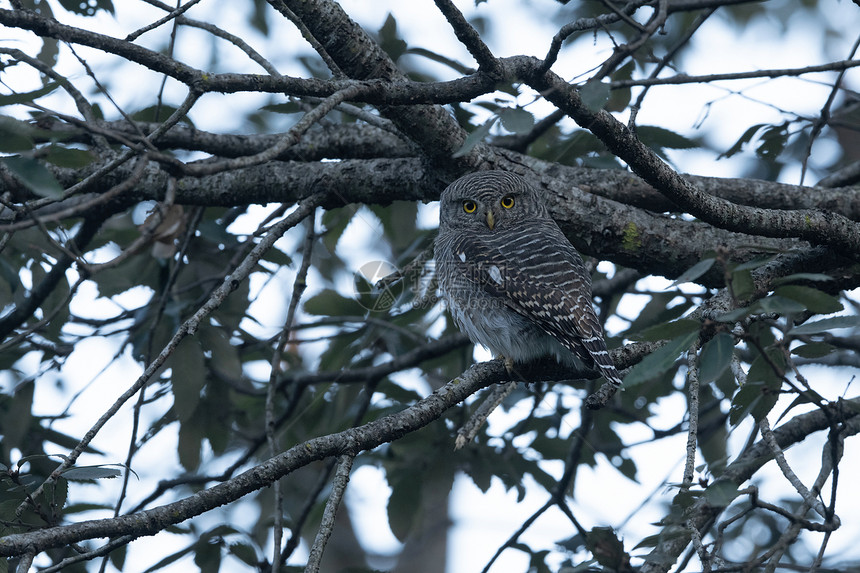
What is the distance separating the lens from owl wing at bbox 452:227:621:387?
319 centimetres

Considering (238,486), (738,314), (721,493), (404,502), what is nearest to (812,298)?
(738,314)

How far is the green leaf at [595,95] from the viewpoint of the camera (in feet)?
6.35

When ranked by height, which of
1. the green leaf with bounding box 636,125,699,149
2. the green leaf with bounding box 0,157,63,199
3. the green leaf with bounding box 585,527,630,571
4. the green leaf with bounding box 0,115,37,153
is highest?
the green leaf with bounding box 636,125,699,149

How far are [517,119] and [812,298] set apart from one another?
33.4 inches

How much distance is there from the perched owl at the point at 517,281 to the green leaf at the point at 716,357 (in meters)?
1.07

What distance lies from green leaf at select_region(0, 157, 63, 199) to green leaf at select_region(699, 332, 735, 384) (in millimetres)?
1588

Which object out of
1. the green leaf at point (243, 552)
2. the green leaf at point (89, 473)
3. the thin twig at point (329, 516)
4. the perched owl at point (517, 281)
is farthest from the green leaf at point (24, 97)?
the green leaf at point (243, 552)

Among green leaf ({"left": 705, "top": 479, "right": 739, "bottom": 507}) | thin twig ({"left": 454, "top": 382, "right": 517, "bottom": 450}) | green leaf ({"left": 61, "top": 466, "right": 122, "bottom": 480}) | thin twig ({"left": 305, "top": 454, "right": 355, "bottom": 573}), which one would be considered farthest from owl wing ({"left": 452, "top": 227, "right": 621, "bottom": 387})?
green leaf ({"left": 61, "top": 466, "right": 122, "bottom": 480})

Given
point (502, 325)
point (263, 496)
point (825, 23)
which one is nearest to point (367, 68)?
point (502, 325)

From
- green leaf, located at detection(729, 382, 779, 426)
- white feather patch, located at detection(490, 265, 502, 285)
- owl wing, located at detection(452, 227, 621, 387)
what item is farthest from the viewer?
white feather patch, located at detection(490, 265, 502, 285)

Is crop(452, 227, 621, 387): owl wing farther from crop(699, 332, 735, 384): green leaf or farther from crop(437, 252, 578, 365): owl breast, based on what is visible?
crop(699, 332, 735, 384): green leaf

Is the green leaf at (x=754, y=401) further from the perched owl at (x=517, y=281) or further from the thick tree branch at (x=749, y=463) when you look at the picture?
the perched owl at (x=517, y=281)

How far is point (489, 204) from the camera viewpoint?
4.34 metres

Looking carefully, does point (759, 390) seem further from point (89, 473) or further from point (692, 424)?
point (89, 473)
